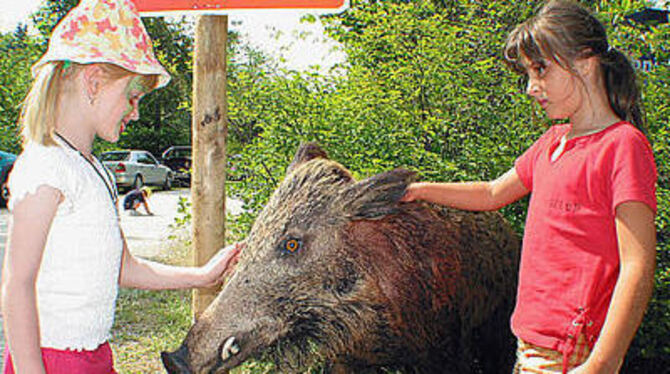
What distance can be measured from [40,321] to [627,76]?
1.93m

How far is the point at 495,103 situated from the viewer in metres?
4.80

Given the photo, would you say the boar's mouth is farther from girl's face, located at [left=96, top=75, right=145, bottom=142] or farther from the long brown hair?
the long brown hair

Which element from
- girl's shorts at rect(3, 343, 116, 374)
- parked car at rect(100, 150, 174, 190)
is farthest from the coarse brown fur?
parked car at rect(100, 150, 174, 190)

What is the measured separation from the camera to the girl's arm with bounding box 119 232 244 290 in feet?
7.34

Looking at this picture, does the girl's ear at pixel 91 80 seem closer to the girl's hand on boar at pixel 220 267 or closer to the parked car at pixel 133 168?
the girl's hand on boar at pixel 220 267

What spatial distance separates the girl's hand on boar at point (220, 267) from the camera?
244 centimetres

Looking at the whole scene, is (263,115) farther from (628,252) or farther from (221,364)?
(628,252)

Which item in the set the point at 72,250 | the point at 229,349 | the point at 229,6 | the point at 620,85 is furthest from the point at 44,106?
the point at 620,85

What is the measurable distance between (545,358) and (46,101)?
1.67 meters

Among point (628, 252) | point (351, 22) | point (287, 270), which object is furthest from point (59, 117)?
point (351, 22)

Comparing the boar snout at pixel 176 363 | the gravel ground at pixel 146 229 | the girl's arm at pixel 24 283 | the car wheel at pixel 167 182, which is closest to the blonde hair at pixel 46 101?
the girl's arm at pixel 24 283

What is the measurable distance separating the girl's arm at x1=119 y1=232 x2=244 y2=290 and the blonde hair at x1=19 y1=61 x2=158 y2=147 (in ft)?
1.84

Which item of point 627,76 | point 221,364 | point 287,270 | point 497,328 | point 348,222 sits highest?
point 627,76

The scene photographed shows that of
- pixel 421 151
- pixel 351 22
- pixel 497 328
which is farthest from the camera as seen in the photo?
pixel 351 22
